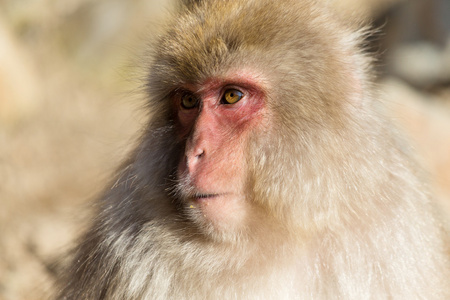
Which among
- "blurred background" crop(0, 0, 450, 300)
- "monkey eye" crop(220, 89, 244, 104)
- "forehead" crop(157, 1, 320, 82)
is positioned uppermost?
"forehead" crop(157, 1, 320, 82)

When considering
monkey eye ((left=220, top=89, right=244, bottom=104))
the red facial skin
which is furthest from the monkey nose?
monkey eye ((left=220, top=89, right=244, bottom=104))

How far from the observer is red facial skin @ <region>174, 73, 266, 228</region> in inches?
102

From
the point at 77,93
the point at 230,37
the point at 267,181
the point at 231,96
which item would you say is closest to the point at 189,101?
the point at 231,96

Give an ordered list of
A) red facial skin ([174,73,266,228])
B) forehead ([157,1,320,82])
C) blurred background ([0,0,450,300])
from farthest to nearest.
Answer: blurred background ([0,0,450,300]), forehead ([157,1,320,82]), red facial skin ([174,73,266,228])

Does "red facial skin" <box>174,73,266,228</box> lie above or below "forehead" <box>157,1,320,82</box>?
below

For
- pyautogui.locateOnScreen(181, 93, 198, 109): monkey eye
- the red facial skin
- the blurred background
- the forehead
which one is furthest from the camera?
the blurred background

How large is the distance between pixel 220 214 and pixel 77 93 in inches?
277

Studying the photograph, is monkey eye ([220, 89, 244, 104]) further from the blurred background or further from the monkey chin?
the blurred background

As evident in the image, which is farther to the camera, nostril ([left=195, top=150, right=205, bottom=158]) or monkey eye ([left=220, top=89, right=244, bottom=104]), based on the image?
monkey eye ([left=220, top=89, right=244, bottom=104])

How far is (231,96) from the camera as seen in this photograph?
2814 millimetres

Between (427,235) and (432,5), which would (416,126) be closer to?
(432,5)

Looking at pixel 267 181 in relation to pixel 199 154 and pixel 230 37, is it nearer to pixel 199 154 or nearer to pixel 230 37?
pixel 199 154

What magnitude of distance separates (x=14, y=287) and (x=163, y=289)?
8.57 ft

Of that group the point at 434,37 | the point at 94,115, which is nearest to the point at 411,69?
the point at 434,37
